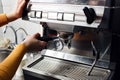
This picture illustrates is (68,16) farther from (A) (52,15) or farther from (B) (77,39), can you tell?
(B) (77,39)

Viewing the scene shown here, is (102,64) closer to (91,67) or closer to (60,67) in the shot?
(91,67)

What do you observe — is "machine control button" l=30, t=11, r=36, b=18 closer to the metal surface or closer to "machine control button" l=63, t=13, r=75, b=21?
the metal surface

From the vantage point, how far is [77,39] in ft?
2.97

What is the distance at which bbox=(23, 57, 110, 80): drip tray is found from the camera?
0.78 meters

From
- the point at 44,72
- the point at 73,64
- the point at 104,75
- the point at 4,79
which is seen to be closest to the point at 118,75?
the point at 104,75

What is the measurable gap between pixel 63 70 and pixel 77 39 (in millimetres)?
163

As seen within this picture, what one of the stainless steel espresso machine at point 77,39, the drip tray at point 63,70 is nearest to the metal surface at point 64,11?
the stainless steel espresso machine at point 77,39

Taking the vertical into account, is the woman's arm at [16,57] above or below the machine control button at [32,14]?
below

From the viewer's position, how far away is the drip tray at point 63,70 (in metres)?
0.78

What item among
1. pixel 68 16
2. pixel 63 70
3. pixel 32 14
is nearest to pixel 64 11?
pixel 68 16

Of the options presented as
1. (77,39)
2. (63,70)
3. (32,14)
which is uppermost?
(32,14)

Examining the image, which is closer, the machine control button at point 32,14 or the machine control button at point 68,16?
the machine control button at point 68,16

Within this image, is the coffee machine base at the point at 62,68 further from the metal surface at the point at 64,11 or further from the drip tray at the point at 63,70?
the metal surface at the point at 64,11

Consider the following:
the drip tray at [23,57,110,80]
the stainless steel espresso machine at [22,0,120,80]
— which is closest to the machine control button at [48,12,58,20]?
the stainless steel espresso machine at [22,0,120,80]
